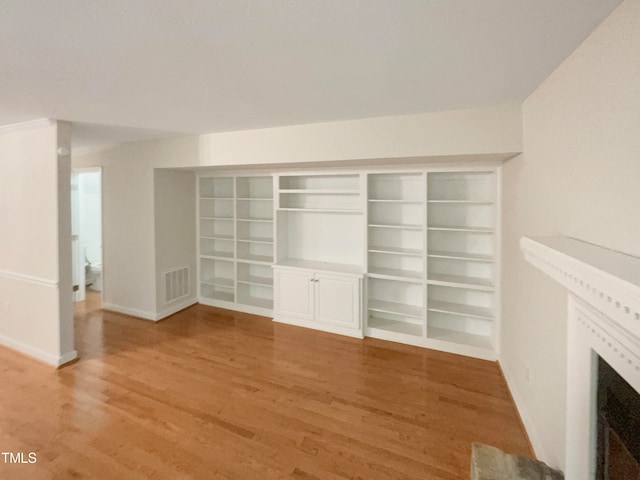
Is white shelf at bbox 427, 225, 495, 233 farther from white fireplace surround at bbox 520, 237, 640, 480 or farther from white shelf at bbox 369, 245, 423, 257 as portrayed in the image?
white fireplace surround at bbox 520, 237, 640, 480

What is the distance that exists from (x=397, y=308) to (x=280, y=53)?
3.04 metres

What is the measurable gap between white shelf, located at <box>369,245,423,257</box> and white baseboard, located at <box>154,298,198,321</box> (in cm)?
292

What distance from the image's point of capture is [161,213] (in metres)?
4.23

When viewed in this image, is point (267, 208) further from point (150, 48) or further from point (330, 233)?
point (150, 48)

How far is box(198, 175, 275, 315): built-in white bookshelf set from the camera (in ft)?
15.1

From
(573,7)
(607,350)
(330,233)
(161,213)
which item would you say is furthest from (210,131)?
(607,350)

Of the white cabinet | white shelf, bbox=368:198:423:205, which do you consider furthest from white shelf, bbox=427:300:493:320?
white shelf, bbox=368:198:423:205

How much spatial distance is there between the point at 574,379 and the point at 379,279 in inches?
104

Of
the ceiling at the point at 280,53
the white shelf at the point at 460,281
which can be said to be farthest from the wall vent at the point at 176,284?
the white shelf at the point at 460,281

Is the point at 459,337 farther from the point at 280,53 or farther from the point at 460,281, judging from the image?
the point at 280,53

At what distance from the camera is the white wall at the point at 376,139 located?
99.0 inches

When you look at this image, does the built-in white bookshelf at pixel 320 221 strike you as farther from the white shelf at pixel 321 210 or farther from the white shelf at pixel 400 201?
the white shelf at pixel 400 201

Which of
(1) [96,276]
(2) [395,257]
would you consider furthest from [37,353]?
(2) [395,257]

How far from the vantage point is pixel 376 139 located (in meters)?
2.91
